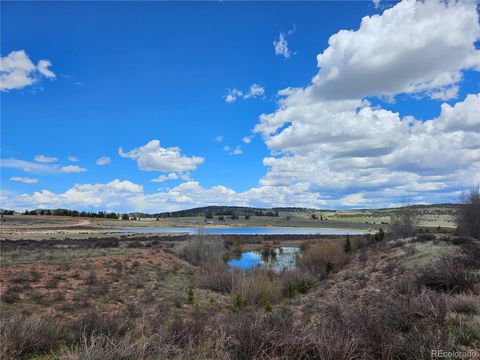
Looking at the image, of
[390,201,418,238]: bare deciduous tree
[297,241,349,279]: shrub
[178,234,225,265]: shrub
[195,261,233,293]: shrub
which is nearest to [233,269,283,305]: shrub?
[195,261,233,293]: shrub

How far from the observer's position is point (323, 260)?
1469 inches

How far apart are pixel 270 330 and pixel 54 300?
18.6 meters

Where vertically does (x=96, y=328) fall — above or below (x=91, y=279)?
above

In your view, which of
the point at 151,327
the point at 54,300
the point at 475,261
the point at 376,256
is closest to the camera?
the point at 151,327

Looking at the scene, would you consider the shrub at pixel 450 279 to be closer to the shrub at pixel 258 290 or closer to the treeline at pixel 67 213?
the shrub at pixel 258 290

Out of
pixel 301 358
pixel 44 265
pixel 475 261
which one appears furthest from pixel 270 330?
pixel 44 265

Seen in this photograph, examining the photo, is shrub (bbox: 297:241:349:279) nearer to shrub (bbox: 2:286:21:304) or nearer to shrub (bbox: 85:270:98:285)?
shrub (bbox: 85:270:98:285)

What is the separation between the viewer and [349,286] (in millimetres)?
24125

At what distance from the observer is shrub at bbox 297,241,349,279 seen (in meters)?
35.3

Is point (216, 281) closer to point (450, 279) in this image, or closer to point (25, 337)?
point (450, 279)

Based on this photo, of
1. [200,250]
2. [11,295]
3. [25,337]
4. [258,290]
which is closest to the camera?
[25,337]

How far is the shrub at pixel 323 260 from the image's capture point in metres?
35.3

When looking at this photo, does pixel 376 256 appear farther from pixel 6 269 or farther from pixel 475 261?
pixel 6 269

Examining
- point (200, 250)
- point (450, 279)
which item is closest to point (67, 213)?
point (200, 250)
